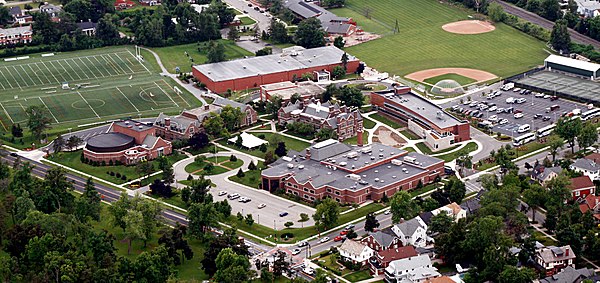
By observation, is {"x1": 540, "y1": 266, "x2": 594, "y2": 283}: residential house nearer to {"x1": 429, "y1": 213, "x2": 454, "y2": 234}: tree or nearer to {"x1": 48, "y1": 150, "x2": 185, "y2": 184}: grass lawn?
{"x1": 429, "y1": 213, "x2": 454, "y2": 234}: tree

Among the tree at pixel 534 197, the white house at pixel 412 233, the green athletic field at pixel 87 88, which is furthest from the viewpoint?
the green athletic field at pixel 87 88

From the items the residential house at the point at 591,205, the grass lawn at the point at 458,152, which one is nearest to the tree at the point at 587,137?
the grass lawn at the point at 458,152

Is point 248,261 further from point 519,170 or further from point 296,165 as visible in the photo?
point 519,170

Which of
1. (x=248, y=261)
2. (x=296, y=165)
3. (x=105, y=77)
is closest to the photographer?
(x=248, y=261)

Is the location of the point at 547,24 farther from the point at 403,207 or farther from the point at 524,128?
the point at 403,207

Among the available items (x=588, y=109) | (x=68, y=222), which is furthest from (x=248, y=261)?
(x=588, y=109)

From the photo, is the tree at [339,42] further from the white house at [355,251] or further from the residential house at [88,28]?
the white house at [355,251]

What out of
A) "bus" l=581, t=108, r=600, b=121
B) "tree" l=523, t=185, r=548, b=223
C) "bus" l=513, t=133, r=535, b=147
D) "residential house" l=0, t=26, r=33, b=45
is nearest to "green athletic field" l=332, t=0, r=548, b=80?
"bus" l=581, t=108, r=600, b=121
